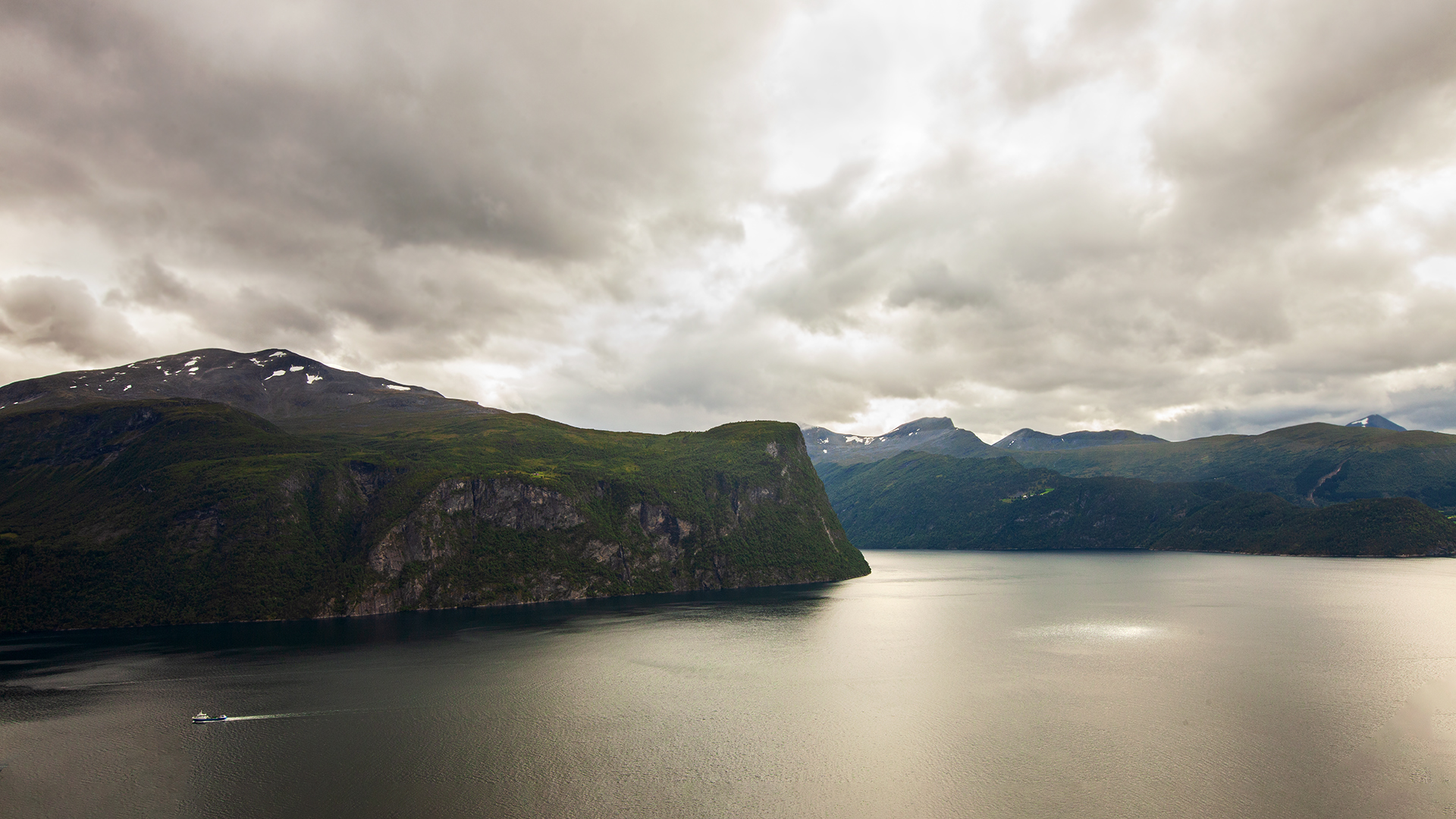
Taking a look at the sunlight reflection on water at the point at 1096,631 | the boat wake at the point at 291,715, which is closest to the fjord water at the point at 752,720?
the boat wake at the point at 291,715

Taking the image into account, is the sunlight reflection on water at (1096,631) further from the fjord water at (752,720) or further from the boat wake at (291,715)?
the boat wake at (291,715)

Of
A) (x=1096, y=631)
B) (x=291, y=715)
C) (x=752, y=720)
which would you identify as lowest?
(x=1096, y=631)

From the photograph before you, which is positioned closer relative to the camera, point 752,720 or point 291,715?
point 752,720

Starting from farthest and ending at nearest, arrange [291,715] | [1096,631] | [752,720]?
[1096,631] → [291,715] → [752,720]

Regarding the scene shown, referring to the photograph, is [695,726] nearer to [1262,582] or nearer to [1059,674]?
[1059,674]

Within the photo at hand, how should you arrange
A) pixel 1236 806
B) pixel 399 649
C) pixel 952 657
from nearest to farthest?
pixel 1236 806 → pixel 952 657 → pixel 399 649

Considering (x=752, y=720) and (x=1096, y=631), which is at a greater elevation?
(x=752, y=720)

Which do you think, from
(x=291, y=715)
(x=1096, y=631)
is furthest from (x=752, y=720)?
(x=1096, y=631)

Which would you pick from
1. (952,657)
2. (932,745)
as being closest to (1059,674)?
(952,657)

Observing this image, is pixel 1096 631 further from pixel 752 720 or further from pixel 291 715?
pixel 291 715

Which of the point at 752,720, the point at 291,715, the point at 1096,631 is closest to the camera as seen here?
the point at 752,720
